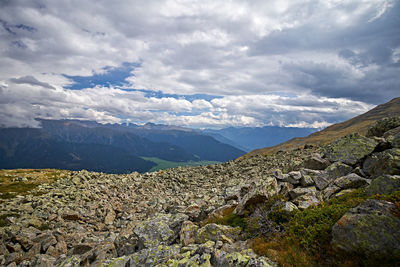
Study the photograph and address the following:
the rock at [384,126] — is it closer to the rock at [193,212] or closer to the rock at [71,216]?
the rock at [193,212]

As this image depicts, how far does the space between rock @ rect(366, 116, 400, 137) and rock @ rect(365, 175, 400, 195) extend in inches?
752

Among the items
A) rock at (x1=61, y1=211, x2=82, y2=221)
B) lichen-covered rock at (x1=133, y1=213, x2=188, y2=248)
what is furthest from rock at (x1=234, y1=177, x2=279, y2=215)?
rock at (x1=61, y1=211, x2=82, y2=221)

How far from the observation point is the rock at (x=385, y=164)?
13.2 metres

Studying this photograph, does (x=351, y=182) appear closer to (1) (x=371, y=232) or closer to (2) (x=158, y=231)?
(1) (x=371, y=232)

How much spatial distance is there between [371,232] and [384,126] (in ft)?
84.6

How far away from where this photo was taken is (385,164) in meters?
13.9

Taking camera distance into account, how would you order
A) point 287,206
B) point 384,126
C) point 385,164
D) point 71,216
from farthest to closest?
point 384,126
point 71,216
point 385,164
point 287,206

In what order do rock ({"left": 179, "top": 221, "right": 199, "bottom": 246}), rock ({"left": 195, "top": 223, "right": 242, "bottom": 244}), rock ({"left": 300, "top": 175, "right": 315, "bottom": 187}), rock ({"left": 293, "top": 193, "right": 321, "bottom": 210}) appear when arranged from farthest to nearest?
rock ({"left": 300, "top": 175, "right": 315, "bottom": 187}) < rock ({"left": 293, "top": 193, "right": 321, "bottom": 210}) < rock ({"left": 179, "top": 221, "right": 199, "bottom": 246}) < rock ({"left": 195, "top": 223, "right": 242, "bottom": 244})

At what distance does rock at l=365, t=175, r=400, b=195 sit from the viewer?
1117cm

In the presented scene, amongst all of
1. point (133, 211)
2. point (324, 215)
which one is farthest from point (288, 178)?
point (133, 211)

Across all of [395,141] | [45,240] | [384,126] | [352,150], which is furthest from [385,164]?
[45,240]

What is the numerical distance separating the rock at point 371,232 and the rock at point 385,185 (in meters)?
3.26

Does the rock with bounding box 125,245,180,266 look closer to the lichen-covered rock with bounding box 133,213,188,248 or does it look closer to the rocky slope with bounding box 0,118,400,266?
the rocky slope with bounding box 0,118,400,266

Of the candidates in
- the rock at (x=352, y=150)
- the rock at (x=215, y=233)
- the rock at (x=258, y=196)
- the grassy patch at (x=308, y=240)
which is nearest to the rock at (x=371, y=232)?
the grassy patch at (x=308, y=240)
